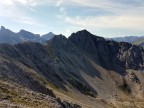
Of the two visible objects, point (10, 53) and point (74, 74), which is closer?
point (10, 53)

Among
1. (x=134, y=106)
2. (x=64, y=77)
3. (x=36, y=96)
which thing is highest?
(x=36, y=96)

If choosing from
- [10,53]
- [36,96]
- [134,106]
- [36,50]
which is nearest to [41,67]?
[10,53]

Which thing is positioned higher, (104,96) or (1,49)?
(1,49)

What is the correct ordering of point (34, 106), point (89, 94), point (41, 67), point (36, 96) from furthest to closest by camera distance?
point (89, 94) → point (41, 67) → point (36, 96) → point (34, 106)

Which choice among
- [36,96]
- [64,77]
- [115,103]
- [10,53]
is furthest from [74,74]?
[36,96]

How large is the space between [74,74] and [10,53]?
6410 cm

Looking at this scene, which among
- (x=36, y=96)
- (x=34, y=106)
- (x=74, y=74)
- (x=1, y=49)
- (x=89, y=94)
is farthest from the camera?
(x=74, y=74)

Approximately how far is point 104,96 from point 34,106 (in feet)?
497

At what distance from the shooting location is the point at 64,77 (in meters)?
178

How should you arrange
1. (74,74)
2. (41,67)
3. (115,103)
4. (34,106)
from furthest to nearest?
(74,74) → (115,103) → (41,67) → (34,106)

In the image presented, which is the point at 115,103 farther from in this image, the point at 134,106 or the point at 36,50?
the point at 36,50

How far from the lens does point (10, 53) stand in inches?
5709

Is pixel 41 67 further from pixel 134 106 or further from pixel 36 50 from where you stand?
pixel 134 106

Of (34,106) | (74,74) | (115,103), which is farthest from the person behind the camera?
(74,74)
